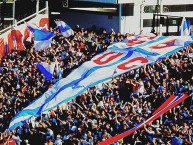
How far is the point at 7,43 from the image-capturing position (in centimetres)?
4238

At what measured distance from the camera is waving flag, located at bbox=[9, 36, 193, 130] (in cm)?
2470

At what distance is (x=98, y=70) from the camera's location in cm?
2542

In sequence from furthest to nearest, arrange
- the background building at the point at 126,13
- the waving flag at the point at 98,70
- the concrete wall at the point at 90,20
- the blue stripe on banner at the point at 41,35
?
the concrete wall at the point at 90,20
the background building at the point at 126,13
the blue stripe on banner at the point at 41,35
the waving flag at the point at 98,70

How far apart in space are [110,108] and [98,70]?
160cm

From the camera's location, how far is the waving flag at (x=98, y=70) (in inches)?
973

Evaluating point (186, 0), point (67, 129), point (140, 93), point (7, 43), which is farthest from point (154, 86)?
point (186, 0)

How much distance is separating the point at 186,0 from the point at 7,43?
12.6 metres

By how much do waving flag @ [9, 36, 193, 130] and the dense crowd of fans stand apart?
1119mm

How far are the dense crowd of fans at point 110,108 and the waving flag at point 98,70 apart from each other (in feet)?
3.67

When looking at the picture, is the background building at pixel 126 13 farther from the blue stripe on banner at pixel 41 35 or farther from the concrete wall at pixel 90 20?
the blue stripe on banner at pixel 41 35

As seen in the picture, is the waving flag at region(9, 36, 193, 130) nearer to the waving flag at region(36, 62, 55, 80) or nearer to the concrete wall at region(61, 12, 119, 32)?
the waving flag at region(36, 62, 55, 80)

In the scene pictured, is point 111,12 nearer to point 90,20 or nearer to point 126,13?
point 126,13

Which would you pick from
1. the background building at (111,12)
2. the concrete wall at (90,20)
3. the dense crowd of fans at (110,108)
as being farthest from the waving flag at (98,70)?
the concrete wall at (90,20)

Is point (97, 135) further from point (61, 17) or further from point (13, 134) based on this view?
point (61, 17)
